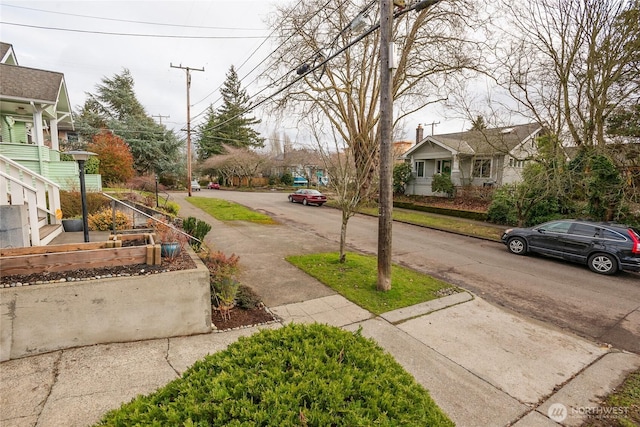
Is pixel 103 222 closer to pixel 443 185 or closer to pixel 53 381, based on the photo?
pixel 53 381

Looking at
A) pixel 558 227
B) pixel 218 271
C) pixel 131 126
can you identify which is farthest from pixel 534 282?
pixel 131 126

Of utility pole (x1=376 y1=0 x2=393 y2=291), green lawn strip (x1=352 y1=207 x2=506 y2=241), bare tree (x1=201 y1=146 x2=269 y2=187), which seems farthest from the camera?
bare tree (x1=201 y1=146 x2=269 y2=187)

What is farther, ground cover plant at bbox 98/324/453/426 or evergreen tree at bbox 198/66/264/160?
evergreen tree at bbox 198/66/264/160

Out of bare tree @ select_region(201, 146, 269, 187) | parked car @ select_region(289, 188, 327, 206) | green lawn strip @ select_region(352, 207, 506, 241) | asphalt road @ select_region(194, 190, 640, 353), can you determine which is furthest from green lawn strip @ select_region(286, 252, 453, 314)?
bare tree @ select_region(201, 146, 269, 187)

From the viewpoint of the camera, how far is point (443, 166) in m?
24.4

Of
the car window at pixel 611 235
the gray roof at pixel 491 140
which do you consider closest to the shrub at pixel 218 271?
the car window at pixel 611 235

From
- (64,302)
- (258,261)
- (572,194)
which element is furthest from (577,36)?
(64,302)

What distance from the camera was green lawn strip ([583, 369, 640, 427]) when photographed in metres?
3.02

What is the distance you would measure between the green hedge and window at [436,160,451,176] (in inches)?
191

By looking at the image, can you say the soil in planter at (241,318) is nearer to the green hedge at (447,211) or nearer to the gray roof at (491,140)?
the gray roof at (491,140)

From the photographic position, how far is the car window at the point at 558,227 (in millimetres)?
9219

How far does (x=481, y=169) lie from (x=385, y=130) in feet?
64.9

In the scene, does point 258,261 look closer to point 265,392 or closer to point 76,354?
point 76,354

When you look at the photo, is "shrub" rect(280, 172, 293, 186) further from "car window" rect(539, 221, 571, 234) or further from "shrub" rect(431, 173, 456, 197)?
"car window" rect(539, 221, 571, 234)
